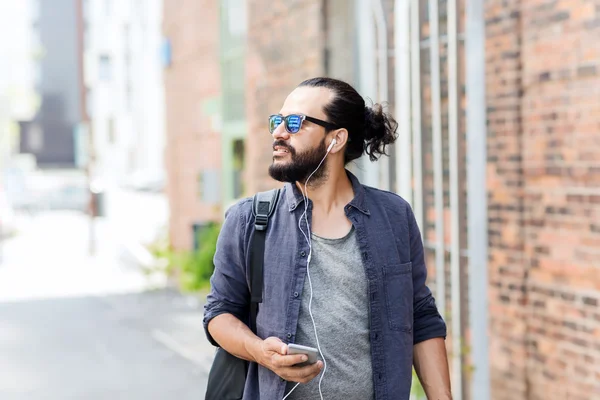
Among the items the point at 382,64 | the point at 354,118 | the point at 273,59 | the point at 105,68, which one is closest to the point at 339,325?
the point at 354,118

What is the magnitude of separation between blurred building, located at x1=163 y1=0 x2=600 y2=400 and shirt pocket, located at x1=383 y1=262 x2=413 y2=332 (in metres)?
1.06

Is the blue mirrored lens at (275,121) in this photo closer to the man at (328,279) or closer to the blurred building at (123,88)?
the man at (328,279)

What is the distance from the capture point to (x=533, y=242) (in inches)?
215

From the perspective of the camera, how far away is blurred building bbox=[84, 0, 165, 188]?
58875 mm

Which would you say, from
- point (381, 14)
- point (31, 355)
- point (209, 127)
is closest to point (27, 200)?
point (209, 127)

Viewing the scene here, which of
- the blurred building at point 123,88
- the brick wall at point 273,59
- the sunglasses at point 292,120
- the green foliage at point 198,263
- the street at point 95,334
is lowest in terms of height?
the street at point 95,334

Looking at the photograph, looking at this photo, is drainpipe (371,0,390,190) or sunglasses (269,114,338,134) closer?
sunglasses (269,114,338,134)

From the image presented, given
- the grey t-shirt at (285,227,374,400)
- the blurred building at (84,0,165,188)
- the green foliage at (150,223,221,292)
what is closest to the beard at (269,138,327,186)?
the grey t-shirt at (285,227,374,400)

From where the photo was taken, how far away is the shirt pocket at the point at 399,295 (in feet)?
9.62

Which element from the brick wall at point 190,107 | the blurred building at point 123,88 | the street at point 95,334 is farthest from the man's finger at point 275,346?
the blurred building at point 123,88

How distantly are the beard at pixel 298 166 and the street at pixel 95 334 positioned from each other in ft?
18.1

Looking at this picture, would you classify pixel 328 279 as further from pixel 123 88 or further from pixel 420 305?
pixel 123 88

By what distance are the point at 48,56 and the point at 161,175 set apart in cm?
1121

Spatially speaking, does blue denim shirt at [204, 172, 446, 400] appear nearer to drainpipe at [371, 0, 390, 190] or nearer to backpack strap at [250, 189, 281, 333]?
backpack strap at [250, 189, 281, 333]
